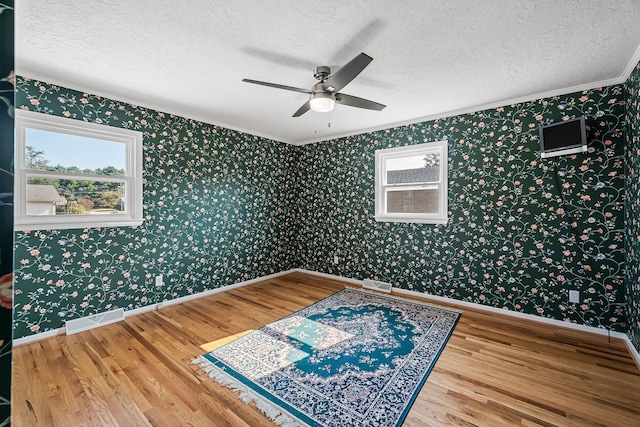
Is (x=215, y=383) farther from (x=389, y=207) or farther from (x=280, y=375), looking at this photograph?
(x=389, y=207)

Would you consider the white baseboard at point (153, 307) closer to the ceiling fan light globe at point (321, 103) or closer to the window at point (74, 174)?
the window at point (74, 174)

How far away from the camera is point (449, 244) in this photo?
3.69m

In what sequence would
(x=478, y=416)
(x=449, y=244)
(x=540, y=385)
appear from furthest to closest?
(x=449, y=244), (x=540, y=385), (x=478, y=416)

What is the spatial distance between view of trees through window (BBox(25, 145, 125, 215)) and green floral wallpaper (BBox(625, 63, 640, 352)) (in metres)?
5.29

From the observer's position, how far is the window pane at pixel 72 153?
270 centimetres

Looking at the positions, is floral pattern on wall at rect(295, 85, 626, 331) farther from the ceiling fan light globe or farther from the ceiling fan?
the ceiling fan light globe

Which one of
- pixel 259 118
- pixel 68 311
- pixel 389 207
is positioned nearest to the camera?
pixel 68 311

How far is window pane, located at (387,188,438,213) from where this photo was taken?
3926 mm

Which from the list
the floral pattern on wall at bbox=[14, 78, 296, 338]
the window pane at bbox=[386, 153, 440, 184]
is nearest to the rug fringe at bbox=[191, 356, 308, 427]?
the floral pattern on wall at bbox=[14, 78, 296, 338]

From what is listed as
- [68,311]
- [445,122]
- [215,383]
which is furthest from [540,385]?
[68,311]

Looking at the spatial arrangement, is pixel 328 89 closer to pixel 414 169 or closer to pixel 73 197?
Result: pixel 414 169

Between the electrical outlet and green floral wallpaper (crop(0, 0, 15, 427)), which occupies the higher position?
green floral wallpaper (crop(0, 0, 15, 427))

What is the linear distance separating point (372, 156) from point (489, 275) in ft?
7.84

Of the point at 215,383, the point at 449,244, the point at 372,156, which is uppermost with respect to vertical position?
the point at 372,156
